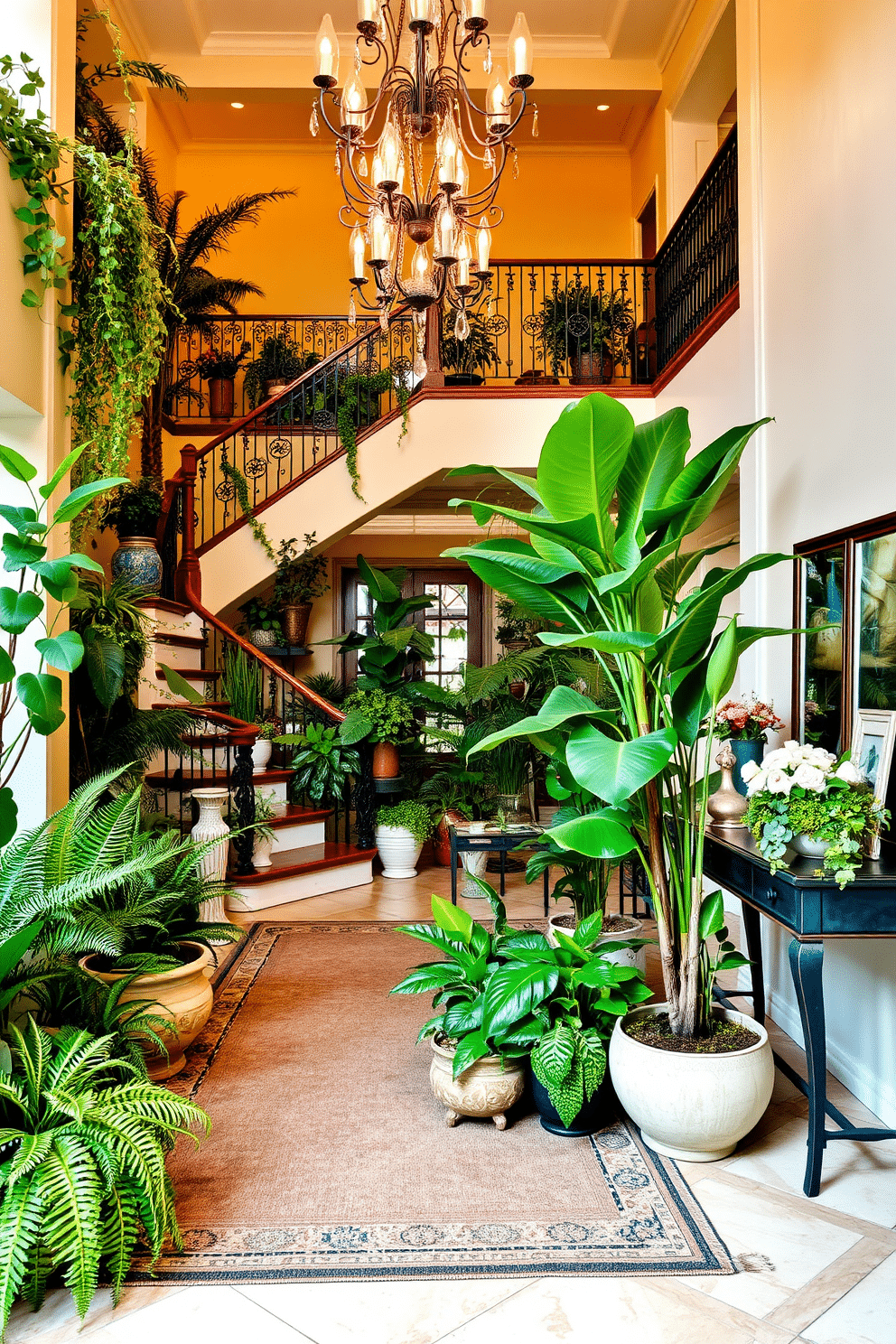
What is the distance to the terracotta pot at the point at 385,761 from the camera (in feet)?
22.8

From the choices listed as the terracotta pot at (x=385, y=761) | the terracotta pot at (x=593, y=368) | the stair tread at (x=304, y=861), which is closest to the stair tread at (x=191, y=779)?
the stair tread at (x=304, y=861)

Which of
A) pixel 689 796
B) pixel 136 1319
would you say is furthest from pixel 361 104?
pixel 136 1319

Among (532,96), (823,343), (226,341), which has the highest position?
(532,96)

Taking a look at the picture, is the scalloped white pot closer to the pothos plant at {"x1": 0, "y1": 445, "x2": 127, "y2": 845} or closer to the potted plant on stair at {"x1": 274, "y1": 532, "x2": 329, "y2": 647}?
the pothos plant at {"x1": 0, "y1": 445, "x2": 127, "y2": 845}

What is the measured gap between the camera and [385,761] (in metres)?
6.97

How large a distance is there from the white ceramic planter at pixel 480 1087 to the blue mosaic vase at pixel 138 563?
155 inches

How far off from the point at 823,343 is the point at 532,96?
5.93m

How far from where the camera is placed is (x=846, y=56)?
3.39 metres

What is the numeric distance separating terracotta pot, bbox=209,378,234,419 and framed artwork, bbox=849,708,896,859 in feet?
23.8

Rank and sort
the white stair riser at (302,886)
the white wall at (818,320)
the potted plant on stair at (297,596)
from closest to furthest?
the white wall at (818,320)
the white stair riser at (302,886)
the potted plant on stair at (297,596)

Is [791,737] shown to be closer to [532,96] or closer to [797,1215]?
[797,1215]

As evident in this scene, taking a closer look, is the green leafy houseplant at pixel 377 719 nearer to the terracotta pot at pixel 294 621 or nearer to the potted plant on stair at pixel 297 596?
the potted plant on stair at pixel 297 596

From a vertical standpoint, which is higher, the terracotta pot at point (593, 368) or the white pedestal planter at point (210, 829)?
the terracotta pot at point (593, 368)

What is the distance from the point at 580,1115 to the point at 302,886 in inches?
137
